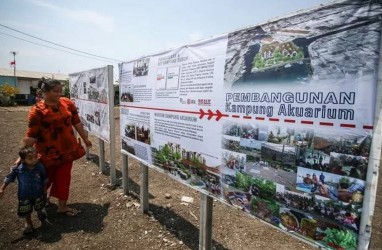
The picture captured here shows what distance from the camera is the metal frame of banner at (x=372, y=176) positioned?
1.49m

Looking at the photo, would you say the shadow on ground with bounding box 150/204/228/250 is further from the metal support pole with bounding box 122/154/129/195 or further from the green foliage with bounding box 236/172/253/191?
the green foliage with bounding box 236/172/253/191

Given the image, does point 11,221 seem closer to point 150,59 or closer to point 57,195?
point 57,195

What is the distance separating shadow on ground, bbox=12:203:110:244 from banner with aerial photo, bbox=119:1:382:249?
82.5 inches

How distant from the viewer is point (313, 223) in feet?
6.08

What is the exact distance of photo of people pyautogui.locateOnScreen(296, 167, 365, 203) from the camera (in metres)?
1.62

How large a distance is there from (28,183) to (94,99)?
8.11ft

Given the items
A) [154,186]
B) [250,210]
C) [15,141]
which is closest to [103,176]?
[154,186]

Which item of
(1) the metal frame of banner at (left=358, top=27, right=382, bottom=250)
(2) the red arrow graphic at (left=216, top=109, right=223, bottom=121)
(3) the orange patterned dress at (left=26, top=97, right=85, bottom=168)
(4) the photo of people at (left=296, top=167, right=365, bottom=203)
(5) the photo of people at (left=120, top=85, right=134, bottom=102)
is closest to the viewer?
Result: (1) the metal frame of banner at (left=358, top=27, right=382, bottom=250)

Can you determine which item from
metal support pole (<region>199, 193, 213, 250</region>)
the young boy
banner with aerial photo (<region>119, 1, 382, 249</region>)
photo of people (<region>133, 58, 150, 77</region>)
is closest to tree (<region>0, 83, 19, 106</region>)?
the young boy

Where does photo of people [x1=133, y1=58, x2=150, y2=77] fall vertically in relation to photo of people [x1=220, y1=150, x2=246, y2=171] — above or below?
above

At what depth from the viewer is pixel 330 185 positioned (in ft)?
5.67

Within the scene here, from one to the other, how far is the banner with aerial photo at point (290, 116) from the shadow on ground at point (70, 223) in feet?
6.88

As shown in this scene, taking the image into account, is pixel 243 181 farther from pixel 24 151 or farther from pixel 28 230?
pixel 28 230

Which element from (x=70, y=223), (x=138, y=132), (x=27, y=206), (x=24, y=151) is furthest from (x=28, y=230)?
(x=138, y=132)
